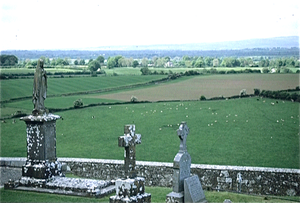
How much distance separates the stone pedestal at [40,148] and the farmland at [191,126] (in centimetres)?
689

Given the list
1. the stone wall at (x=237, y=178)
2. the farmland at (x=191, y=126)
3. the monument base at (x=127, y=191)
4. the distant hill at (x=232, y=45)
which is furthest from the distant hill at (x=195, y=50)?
the monument base at (x=127, y=191)

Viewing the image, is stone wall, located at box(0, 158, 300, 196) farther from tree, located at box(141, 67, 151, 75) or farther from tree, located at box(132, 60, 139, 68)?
tree, located at box(132, 60, 139, 68)

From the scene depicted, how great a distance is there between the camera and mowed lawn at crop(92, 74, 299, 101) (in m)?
35.5

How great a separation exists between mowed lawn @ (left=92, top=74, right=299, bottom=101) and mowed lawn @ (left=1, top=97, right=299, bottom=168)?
1773mm

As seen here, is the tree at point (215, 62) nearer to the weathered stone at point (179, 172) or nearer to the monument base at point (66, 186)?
the monument base at point (66, 186)

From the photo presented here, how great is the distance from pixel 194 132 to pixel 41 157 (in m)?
11.0

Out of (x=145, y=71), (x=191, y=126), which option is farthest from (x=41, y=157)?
(x=145, y=71)

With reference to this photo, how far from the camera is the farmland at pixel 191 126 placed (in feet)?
80.1

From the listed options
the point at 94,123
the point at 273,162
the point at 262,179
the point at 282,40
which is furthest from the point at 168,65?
the point at 262,179

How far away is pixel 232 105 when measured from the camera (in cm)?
3266

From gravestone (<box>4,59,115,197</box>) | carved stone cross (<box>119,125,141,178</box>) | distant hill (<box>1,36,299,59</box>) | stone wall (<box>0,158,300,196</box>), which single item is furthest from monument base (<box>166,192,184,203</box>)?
distant hill (<box>1,36,299,59</box>)

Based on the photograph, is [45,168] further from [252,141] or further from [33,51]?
[33,51]

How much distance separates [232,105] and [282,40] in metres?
8.05

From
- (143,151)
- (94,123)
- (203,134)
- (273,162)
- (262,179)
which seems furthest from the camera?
(94,123)
